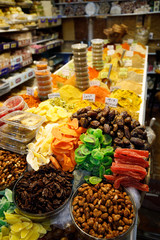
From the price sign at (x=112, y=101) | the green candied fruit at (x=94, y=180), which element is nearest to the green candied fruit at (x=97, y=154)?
the green candied fruit at (x=94, y=180)

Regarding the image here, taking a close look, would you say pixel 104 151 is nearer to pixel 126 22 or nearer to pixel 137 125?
pixel 137 125

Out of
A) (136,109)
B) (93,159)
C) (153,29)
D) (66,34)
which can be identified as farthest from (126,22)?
(93,159)

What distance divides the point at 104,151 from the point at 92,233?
18.5 inches

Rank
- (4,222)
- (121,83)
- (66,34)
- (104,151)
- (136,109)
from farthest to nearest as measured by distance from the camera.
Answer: (66,34) → (121,83) → (136,109) → (104,151) → (4,222)

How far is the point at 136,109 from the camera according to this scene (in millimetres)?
1871

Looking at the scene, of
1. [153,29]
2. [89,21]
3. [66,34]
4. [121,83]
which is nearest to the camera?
[121,83]

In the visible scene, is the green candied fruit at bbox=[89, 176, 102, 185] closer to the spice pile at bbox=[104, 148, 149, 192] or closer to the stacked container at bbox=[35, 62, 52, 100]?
the spice pile at bbox=[104, 148, 149, 192]

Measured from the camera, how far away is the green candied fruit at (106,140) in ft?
4.29

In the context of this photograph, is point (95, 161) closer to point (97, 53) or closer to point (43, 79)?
point (43, 79)

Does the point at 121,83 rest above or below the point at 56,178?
above

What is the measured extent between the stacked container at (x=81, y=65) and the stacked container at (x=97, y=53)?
0.74 m

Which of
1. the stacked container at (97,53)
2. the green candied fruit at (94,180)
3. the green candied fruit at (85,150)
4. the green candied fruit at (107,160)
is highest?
the stacked container at (97,53)

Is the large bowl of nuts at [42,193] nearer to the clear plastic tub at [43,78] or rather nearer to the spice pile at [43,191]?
the spice pile at [43,191]

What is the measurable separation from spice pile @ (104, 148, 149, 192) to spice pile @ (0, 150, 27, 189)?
1.96ft
